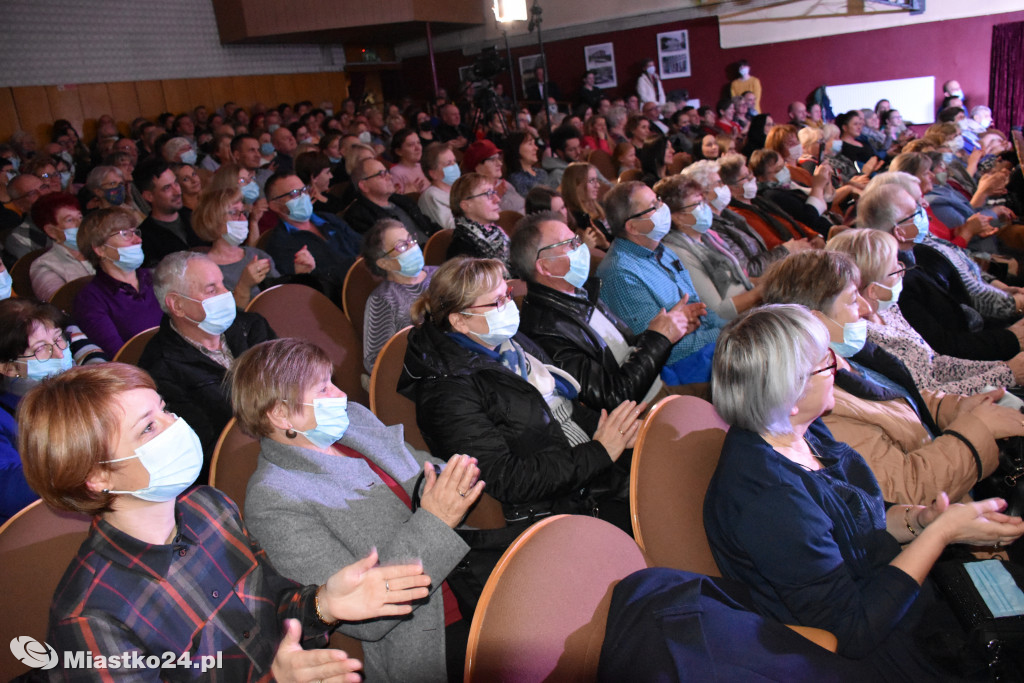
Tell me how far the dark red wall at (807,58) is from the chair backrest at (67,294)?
12113mm

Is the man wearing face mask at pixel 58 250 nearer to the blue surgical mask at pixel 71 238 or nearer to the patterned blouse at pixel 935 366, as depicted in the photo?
the blue surgical mask at pixel 71 238

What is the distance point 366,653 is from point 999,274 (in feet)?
13.1

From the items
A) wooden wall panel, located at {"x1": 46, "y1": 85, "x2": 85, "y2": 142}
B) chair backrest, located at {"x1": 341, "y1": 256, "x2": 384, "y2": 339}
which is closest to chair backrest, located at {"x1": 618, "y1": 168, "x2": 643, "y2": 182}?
chair backrest, located at {"x1": 341, "y1": 256, "x2": 384, "y2": 339}

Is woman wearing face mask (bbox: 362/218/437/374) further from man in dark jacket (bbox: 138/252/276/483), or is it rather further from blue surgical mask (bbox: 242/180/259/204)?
blue surgical mask (bbox: 242/180/259/204)

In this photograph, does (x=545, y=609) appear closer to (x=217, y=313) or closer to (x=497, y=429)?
(x=497, y=429)

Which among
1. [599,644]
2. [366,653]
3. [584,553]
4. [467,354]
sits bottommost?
[366,653]

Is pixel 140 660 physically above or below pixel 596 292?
below

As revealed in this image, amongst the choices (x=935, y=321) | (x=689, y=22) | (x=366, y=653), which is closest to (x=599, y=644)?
(x=366, y=653)

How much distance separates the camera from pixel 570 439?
2301mm

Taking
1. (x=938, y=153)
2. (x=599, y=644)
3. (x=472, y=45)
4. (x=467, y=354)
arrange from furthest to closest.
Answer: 1. (x=472, y=45)
2. (x=938, y=153)
3. (x=467, y=354)
4. (x=599, y=644)

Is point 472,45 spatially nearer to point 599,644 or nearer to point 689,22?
point 689,22

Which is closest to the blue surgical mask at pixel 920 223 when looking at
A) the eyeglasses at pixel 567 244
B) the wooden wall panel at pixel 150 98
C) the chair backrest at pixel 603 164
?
the eyeglasses at pixel 567 244

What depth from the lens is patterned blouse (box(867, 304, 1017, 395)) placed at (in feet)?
8.19

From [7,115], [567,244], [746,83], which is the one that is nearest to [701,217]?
[567,244]
